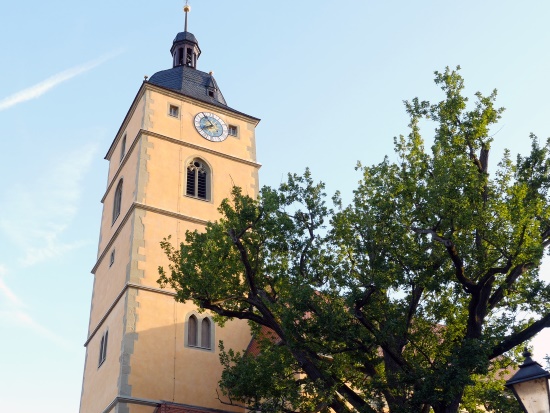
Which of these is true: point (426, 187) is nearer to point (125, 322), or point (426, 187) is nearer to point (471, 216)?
point (471, 216)

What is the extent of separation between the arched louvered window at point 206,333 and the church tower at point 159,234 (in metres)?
0.03

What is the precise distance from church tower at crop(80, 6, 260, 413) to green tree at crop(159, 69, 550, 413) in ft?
16.7

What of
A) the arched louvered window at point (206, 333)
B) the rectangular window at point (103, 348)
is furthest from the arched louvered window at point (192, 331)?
the rectangular window at point (103, 348)

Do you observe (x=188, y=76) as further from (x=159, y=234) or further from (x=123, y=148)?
(x=159, y=234)

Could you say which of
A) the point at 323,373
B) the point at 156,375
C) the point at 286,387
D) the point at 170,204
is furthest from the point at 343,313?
the point at 170,204

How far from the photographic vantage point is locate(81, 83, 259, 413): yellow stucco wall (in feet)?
66.1

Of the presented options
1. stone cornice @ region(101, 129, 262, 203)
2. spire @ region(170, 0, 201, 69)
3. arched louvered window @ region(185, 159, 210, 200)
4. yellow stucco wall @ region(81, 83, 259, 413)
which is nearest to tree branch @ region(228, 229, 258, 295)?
yellow stucco wall @ region(81, 83, 259, 413)

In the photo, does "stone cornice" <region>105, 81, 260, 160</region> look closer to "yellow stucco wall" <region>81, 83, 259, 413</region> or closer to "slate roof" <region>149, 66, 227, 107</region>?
"yellow stucco wall" <region>81, 83, 259, 413</region>

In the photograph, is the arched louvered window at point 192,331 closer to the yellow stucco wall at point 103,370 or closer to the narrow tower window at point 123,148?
the yellow stucco wall at point 103,370

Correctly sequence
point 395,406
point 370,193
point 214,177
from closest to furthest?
point 395,406, point 370,193, point 214,177

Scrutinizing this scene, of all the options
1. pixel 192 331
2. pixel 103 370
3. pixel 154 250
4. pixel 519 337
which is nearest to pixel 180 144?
pixel 154 250

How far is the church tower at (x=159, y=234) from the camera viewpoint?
20109 mm

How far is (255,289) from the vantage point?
14734mm

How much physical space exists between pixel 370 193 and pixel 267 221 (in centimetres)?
231
